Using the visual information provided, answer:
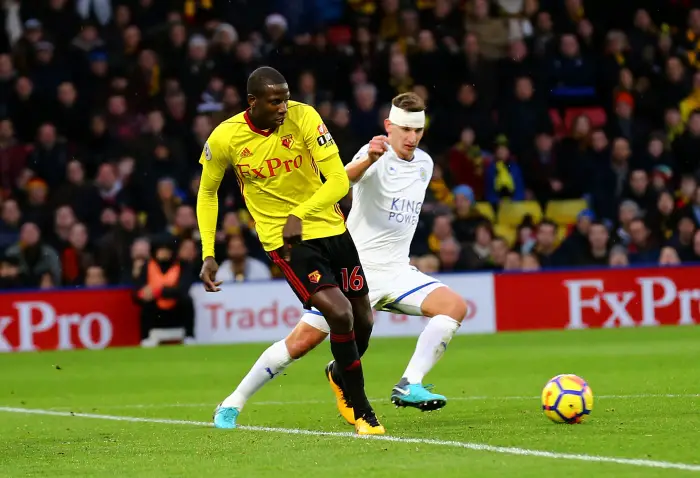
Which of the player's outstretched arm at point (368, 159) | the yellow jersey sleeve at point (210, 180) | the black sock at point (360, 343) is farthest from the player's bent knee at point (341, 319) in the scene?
the player's outstretched arm at point (368, 159)

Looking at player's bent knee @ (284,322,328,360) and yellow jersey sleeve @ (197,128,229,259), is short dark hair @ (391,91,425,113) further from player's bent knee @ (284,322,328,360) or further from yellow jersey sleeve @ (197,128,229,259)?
player's bent knee @ (284,322,328,360)

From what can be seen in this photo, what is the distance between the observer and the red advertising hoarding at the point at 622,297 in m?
17.2

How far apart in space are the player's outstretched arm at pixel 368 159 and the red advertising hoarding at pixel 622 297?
8.86 metres

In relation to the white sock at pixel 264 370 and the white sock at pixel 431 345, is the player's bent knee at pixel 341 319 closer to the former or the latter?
the white sock at pixel 264 370

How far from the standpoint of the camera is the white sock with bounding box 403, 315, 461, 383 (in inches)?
348

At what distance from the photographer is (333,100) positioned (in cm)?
1991

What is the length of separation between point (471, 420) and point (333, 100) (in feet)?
38.2

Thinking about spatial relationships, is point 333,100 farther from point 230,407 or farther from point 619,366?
point 230,407

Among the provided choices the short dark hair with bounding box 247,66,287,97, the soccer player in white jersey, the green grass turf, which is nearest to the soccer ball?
the green grass turf

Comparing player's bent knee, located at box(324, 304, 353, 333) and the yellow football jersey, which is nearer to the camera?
player's bent knee, located at box(324, 304, 353, 333)

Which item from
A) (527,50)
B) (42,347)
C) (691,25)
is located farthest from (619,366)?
(691,25)

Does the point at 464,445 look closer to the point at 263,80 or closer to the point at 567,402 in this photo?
the point at 567,402

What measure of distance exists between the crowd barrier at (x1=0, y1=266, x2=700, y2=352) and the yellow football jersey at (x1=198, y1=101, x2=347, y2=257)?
878 cm

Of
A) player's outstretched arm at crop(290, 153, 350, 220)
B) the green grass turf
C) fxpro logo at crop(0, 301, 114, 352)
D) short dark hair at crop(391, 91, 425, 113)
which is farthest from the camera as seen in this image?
fxpro logo at crop(0, 301, 114, 352)
